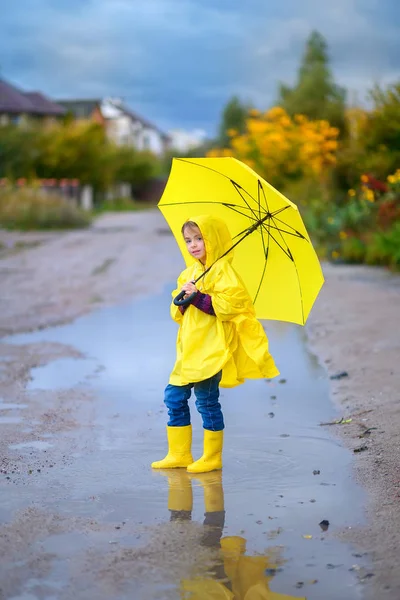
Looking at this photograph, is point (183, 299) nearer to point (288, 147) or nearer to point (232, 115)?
point (288, 147)

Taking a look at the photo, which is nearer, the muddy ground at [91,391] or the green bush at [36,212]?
the muddy ground at [91,391]

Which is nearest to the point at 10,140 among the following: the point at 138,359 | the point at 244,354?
the point at 138,359

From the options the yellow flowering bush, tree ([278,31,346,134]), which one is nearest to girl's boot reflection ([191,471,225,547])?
the yellow flowering bush

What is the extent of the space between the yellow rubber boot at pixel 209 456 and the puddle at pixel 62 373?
99.8 inches

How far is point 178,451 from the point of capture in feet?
17.7

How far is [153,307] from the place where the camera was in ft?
41.7

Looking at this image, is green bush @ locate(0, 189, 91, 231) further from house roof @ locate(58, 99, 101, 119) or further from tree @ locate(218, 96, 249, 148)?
house roof @ locate(58, 99, 101, 119)

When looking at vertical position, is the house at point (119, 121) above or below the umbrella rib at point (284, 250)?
above

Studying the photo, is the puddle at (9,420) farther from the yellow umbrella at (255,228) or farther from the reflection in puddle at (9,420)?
the yellow umbrella at (255,228)

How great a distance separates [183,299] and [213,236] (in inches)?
14.9

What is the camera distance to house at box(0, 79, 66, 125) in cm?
7831

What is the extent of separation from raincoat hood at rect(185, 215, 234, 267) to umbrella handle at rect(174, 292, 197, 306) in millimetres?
228

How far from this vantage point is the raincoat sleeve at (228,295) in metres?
5.14

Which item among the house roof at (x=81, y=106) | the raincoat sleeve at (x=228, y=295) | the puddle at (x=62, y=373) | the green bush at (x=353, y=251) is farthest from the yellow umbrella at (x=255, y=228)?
the house roof at (x=81, y=106)
